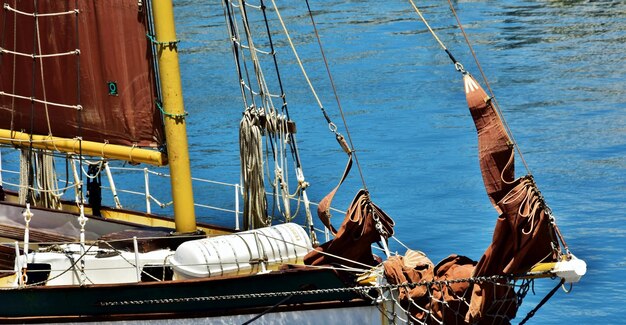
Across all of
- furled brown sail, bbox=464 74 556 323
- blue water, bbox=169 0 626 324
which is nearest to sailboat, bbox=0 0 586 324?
furled brown sail, bbox=464 74 556 323

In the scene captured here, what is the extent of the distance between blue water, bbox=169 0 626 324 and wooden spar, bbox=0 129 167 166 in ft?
30.9

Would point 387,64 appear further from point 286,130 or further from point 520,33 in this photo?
point 286,130

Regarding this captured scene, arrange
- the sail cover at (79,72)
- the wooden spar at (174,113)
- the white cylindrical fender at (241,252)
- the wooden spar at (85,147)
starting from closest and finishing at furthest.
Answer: the white cylindrical fender at (241,252) → the wooden spar at (174,113) → the wooden spar at (85,147) → the sail cover at (79,72)

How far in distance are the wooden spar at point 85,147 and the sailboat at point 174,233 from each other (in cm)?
3

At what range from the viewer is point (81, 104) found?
17.1m

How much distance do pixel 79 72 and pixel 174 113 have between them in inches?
110

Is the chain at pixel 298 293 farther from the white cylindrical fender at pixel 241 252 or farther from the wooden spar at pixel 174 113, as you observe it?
the wooden spar at pixel 174 113

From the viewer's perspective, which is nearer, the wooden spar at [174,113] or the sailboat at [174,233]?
the sailboat at [174,233]

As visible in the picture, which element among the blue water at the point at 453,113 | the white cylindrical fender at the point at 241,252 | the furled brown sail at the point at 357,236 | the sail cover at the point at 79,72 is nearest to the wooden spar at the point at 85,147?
the sail cover at the point at 79,72

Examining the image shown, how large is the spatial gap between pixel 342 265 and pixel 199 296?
5.99ft

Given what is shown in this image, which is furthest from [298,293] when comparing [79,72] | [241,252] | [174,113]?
[79,72]

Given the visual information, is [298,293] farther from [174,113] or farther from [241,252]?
[174,113]

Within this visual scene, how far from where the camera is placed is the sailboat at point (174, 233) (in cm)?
1255

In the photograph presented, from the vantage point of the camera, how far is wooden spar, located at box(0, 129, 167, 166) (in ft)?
51.5
